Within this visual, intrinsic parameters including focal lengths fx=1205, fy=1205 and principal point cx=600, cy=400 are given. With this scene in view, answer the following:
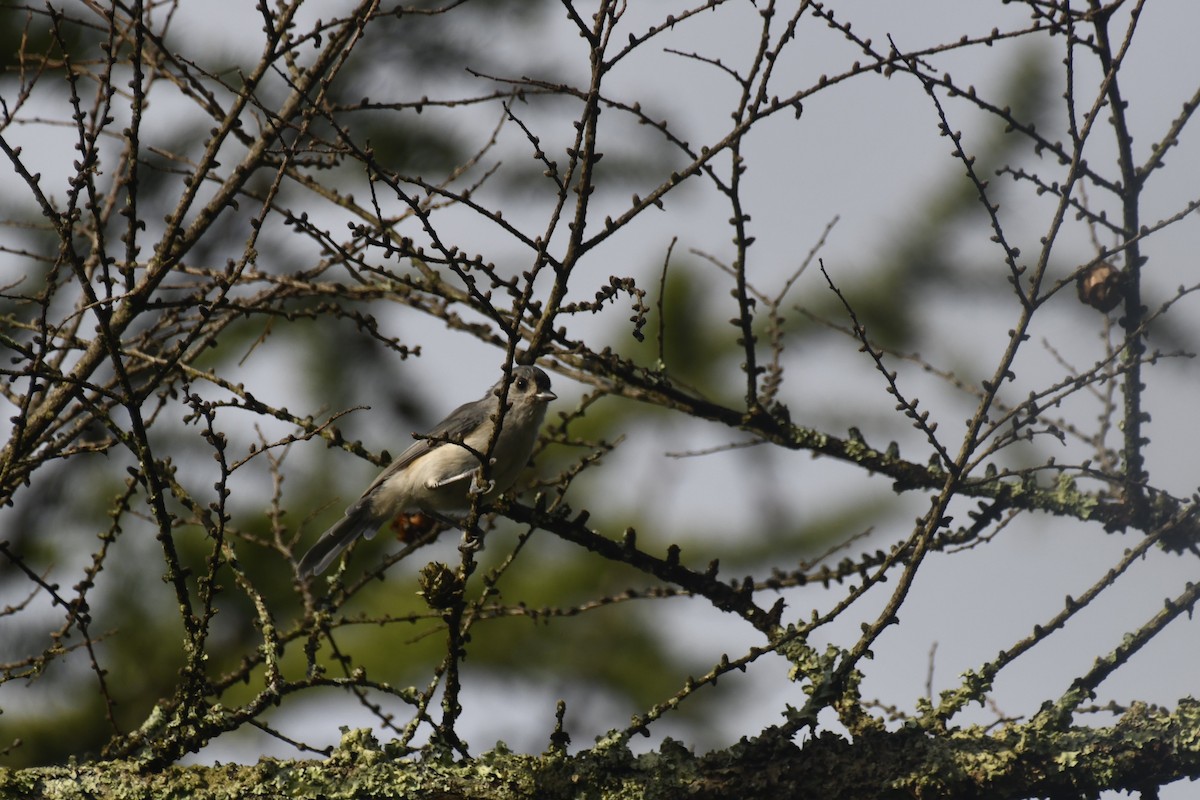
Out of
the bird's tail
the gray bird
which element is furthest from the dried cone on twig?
the bird's tail

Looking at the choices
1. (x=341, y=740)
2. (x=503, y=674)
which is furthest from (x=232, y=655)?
(x=341, y=740)

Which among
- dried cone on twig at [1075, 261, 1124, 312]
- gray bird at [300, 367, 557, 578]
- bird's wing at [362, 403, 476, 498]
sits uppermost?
bird's wing at [362, 403, 476, 498]

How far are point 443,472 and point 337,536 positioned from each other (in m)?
0.54

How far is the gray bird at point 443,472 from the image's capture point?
4.01 meters

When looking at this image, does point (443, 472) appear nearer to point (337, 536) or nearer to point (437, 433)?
point (437, 433)

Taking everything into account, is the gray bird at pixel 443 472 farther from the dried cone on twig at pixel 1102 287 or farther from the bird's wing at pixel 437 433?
the dried cone on twig at pixel 1102 287

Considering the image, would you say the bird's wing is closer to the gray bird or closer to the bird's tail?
the gray bird

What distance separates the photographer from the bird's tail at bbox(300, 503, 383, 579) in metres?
4.31

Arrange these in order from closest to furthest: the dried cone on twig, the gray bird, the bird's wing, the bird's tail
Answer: the dried cone on twig, the gray bird, the bird's wing, the bird's tail

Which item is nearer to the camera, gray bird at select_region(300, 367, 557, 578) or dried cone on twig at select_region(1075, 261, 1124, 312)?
dried cone on twig at select_region(1075, 261, 1124, 312)

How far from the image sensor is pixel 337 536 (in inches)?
174

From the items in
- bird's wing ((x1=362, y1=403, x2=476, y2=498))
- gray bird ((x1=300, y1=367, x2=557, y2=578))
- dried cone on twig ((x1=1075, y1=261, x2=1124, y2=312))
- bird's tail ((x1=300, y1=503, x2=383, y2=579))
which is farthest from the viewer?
bird's tail ((x1=300, y1=503, x2=383, y2=579))

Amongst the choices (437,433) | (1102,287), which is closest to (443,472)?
(437,433)

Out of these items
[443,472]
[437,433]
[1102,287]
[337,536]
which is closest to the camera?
[1102,287]
